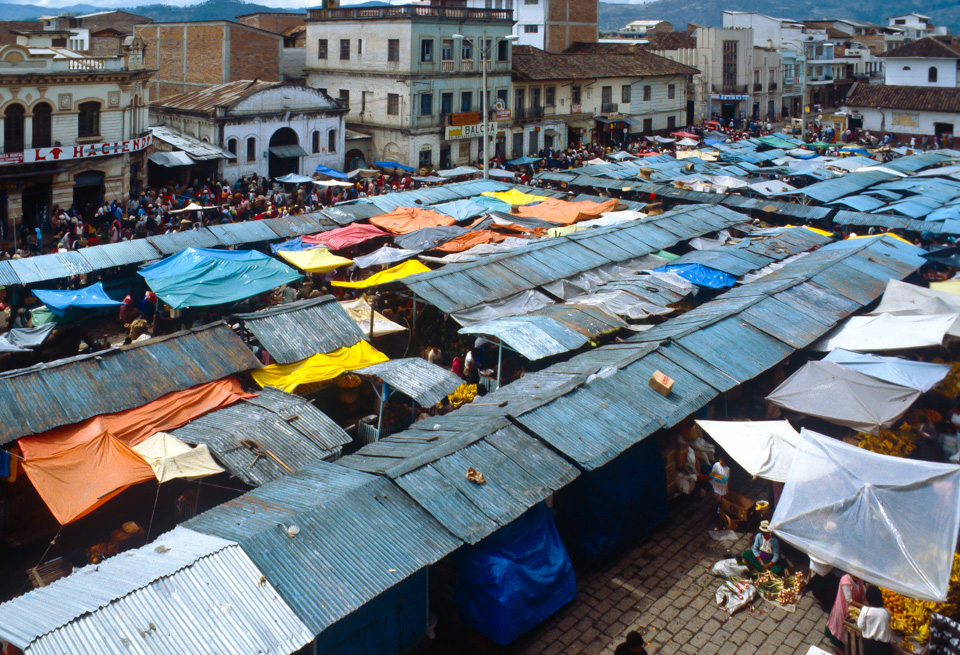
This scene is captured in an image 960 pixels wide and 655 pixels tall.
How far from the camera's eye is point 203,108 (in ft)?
114

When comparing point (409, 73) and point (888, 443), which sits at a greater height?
point (409, 73)

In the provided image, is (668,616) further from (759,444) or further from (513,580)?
(759,444)

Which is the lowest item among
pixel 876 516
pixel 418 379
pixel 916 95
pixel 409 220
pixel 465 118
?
pixel 876 516

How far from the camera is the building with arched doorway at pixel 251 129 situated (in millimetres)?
33906

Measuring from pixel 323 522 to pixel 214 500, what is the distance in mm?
3390

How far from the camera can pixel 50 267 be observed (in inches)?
735

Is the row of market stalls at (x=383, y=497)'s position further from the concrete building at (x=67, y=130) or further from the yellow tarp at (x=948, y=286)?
the concrete building at (x=67, y=130)

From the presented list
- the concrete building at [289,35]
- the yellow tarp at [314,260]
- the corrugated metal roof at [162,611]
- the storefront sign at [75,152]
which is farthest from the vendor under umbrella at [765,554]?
the concrete building at [289,35]

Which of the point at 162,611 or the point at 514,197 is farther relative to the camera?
the point at 514,197

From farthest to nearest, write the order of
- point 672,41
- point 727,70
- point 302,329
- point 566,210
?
point 672,41 → point 727,70 → point 566,210 → point 302,329

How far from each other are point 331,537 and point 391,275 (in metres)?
10.8

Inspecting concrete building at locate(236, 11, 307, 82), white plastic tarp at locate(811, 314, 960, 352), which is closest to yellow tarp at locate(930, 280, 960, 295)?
white plastic tarp at locate(811, 314, 960, 352)

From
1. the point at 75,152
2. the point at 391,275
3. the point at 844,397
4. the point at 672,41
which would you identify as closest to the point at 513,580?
the point at 844,397

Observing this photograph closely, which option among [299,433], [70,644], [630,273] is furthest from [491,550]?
[630,273]
